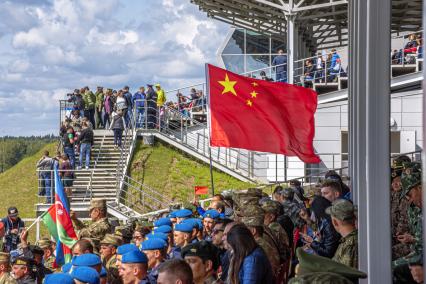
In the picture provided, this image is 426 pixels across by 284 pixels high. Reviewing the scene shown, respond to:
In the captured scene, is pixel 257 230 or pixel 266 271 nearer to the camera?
pixel 266 271

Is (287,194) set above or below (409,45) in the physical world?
below

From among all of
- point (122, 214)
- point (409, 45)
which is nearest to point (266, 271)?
point (122, 214)

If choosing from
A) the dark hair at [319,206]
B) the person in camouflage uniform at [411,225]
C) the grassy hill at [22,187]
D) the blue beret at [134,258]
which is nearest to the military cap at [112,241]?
the dark hair at [319,206]

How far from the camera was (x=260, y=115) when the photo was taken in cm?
1591

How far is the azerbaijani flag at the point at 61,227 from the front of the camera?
44.4ft

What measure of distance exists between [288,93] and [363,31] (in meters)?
9.05

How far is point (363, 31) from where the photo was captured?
7.20 m

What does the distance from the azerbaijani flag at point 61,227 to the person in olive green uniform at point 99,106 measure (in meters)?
18.3

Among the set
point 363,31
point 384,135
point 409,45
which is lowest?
point 384,135

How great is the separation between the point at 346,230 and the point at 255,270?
104 centimetres

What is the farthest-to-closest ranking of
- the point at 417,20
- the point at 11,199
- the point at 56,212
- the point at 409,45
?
the point at 417,20
the point at 11,199
the point at 409,45
the point at 56,212

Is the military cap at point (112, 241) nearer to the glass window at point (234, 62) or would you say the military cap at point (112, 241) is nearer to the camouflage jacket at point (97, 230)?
the camouflage jacket at point (97, 230)

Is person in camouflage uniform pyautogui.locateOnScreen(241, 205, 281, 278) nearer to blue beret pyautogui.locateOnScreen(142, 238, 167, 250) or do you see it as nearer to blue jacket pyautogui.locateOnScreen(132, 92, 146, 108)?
blue beret pyautogui.locateOnScreen(142, 238, 167, 250)

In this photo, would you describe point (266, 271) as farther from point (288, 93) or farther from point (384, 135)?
point (288, 93)
